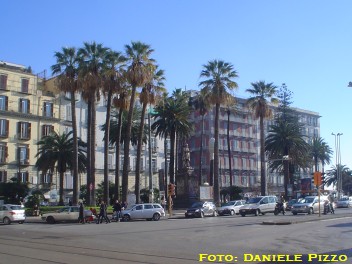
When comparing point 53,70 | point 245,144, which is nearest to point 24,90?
point 53,70

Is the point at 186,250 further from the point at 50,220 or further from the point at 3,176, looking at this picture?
the point at 3,176

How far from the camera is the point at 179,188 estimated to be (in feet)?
205

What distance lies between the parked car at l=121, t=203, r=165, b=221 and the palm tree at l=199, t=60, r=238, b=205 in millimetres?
15313

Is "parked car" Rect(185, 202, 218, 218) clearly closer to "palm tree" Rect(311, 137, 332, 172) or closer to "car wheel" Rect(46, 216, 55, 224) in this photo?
"car wheel" Rect(46, 216, 55, 224)

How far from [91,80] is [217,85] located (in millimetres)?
16348

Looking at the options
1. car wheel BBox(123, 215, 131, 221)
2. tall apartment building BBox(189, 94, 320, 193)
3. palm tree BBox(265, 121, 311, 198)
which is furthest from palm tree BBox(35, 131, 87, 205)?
tall apartment building BBox(189, 94, 320, 193)

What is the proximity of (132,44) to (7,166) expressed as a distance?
2953 cm

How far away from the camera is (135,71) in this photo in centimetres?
4522

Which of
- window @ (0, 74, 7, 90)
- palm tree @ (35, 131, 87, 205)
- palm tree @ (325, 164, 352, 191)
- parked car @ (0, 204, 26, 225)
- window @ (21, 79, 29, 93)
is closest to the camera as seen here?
parked car @ (0, 204, 26, 225)

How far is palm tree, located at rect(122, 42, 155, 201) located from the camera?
45188 millimetres

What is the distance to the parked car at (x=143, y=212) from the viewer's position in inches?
1508

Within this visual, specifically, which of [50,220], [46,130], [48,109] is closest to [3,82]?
[48,109]

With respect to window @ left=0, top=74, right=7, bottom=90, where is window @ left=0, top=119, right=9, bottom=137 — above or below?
below

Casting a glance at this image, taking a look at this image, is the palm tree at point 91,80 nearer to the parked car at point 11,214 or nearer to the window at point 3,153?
the parked car at point 11,214
